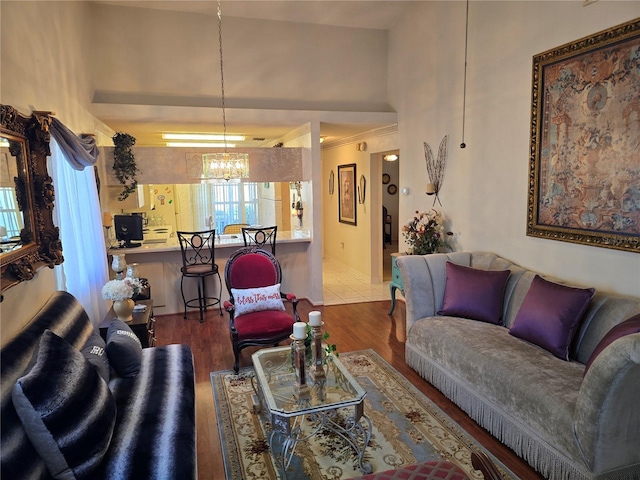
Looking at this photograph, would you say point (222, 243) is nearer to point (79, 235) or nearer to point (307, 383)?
point (79, 235)

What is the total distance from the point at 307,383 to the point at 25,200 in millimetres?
2039

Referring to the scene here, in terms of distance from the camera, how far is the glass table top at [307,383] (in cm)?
233

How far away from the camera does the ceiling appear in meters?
4.96

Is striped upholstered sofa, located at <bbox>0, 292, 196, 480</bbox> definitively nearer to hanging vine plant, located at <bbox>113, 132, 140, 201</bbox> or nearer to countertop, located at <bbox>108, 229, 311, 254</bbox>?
countertop, located at <bbox>108, 229, 311, 254</bbox>

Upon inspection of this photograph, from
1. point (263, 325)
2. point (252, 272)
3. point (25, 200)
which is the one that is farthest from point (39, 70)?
point (263, 325)

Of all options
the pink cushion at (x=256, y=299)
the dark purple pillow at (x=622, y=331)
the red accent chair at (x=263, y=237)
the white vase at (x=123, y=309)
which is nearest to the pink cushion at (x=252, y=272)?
the pink cushion at (x=256, y=299)

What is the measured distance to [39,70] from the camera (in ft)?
9.36

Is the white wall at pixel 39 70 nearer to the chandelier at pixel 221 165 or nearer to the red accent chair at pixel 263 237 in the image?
the chandelier at pixel 221 165

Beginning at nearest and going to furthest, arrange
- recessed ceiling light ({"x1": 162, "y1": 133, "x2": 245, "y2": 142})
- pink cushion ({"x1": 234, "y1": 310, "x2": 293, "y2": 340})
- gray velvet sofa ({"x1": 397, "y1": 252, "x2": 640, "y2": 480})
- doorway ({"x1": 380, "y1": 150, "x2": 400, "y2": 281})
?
gray velvet sofa ({"x1": 397, "y1": 252, "x2": 640, "y2": 480})
pink cushion ({"x1": 234, "y1": 310, "x2": 293, "y2": 340})
recessed ceiling light ({"x1": 162, "y1": 133, "x2": 245, "y2": 142})
doorway ({"x1": 380, "y1": 150, "x2": 400, "y2": 281})

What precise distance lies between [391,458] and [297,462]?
0.57 m

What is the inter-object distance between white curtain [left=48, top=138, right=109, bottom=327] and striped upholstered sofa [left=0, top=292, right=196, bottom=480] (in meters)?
0.78

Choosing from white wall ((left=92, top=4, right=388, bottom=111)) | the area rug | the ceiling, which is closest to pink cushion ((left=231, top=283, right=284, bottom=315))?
the area rug

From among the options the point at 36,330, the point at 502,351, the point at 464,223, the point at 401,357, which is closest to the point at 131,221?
the point at 36,330

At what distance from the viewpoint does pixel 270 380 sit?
2678 millimetres
